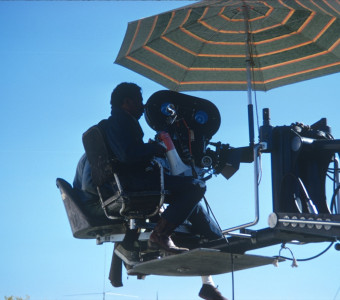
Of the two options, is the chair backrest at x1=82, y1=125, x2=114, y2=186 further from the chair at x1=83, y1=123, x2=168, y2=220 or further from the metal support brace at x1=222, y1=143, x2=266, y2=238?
the metal support brace at x1=222, y1=143, x2=266, y2=238

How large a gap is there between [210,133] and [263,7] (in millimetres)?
1342

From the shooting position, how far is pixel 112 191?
5.48 m

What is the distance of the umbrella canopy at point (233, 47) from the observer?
6.35 m

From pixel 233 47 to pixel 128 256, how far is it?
2.40 meters

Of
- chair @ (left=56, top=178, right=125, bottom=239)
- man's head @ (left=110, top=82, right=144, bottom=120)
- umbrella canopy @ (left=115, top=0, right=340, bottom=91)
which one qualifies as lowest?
chair @ (left=56, top=178, right=125, bottom=239)

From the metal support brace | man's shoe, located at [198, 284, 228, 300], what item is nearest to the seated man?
the metal support brace

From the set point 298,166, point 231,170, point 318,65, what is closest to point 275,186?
point 298,166

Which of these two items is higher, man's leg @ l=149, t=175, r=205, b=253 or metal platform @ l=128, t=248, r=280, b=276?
man's leg @ l=149, t=175, r=205, b=253

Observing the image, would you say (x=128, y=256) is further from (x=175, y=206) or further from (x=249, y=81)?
(x=249, y=81)

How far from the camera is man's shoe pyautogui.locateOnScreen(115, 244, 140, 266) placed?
5.69m

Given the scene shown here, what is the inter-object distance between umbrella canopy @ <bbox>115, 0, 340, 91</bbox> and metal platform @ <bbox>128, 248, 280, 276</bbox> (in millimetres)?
1755

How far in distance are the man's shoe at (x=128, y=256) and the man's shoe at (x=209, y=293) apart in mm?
694

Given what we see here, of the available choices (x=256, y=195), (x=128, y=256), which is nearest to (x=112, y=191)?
(x=128, y=256)

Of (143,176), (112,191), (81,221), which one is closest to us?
(143,176)
